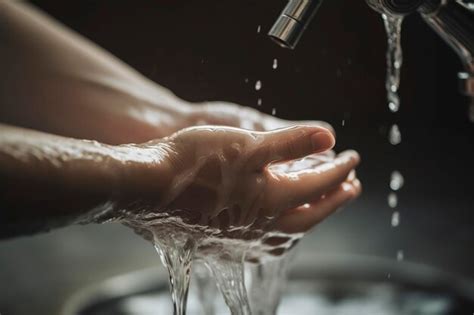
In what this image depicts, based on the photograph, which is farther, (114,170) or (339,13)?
(339,13)

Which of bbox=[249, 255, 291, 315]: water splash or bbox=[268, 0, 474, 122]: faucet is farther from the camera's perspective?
bbox=[249, 255, 291, 315]: water splash

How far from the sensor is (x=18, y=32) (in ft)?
3.27

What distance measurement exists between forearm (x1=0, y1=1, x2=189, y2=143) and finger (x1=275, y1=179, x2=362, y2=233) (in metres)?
0.30

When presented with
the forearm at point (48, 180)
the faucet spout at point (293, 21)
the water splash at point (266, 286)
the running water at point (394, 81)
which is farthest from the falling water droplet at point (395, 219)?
the forearm at point (48, 180)

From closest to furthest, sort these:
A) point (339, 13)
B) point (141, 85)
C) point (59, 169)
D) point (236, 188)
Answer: point (59, 169) → point (236, 188) → point (141, 85) → point (339, 13)

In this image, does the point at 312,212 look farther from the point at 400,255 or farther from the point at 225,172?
the point at 400,255

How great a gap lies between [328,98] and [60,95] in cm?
52

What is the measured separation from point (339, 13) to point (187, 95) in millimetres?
307

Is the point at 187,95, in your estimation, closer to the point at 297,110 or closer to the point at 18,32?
the point at 297,110

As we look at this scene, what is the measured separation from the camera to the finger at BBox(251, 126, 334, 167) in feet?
2.08

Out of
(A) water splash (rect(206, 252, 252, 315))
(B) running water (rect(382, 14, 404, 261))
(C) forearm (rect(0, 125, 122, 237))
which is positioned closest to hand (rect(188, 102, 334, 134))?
(B) running water (rect(382, 14, 404, 261))

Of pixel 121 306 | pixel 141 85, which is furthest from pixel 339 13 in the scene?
pixel 121 306

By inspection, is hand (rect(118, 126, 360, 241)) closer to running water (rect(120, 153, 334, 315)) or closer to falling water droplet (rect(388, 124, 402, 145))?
running water (rect(120, 153, 334, 315))

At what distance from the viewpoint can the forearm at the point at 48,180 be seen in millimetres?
517
